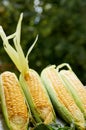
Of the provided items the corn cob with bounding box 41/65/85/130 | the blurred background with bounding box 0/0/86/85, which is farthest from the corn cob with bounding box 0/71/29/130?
the blurred background with bounding box 0/0/86/85

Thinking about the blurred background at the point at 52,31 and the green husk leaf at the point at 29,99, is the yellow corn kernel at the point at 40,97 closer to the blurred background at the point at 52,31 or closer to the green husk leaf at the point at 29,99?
the green husk leaf at the point at 29,99

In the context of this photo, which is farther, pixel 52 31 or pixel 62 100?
pixel 52 31

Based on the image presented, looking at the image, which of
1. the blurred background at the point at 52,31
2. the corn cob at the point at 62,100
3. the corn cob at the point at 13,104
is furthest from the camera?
the blurred background at the point at 52,31

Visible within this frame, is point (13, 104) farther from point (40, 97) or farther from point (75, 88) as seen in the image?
point (75, 88)

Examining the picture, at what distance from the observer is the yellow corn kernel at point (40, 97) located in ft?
5.76

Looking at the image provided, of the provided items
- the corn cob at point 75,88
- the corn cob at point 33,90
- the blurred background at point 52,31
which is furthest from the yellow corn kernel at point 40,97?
the blurred background at point 52,31

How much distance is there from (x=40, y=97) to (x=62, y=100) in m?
0.11

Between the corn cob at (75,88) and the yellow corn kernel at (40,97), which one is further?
the corn cob at (75,88)

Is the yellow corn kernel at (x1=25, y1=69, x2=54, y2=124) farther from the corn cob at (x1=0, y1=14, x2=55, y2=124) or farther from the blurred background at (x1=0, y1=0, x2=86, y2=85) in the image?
the blurred background at (x1=0, y1=0, x2=86, y2=85)

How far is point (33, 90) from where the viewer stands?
5.99 ft

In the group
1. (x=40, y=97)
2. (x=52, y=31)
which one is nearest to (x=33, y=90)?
(x=40, y=97)

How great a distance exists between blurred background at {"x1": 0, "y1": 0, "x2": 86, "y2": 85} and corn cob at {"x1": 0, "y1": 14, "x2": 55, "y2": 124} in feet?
10.7

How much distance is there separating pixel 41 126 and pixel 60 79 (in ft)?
1.41

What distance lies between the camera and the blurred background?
5.22 meters
